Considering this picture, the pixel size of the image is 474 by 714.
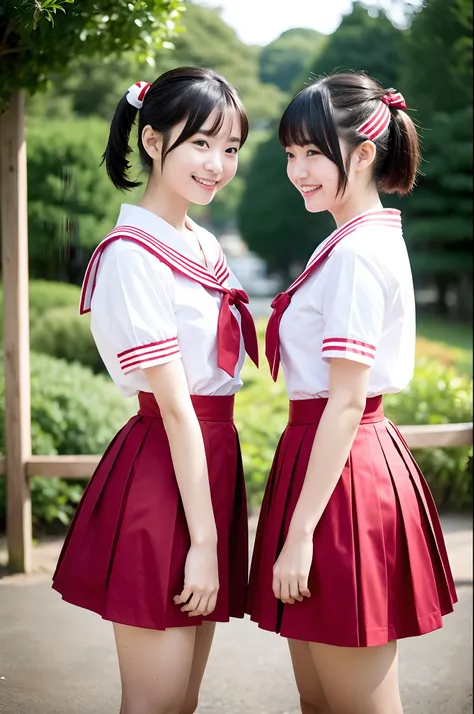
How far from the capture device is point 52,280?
5992 mm

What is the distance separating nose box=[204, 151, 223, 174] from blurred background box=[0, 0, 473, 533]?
2.12 feet

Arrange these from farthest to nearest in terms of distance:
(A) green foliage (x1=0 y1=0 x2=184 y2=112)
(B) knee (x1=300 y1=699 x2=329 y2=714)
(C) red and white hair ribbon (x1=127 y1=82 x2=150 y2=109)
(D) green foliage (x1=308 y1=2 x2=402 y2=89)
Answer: (D) green foliage (x1=308 y1=2 x2=402 y2=89) < (A) green foliage (x1=0 y1=0 x2=184 y2=112) < (B) knee (x1=300 y1=699 x2=329 y2=714) < (C) red and white hair ribbon (x1=127 y1=82 x2=150 y2=109)

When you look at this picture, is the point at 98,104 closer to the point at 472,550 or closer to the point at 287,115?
the point at 472,550

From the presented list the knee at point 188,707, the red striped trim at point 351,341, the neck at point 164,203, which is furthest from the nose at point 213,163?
the knee at point 188,707

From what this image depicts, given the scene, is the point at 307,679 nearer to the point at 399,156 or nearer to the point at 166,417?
the point at 166,417

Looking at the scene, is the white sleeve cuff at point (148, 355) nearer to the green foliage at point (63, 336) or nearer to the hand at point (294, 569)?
the hand at point (294, 569)

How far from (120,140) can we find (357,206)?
53cm

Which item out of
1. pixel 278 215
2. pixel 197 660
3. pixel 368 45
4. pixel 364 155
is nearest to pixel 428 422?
pixel 368 45

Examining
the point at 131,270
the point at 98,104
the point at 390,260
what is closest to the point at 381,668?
the point at 390,260

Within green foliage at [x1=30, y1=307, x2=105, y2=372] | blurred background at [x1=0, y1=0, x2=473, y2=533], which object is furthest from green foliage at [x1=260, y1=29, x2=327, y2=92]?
green foliage at [x1=30, y1=307, x2=105, y2=372]

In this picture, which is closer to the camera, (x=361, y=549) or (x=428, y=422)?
(x=361, y=549)

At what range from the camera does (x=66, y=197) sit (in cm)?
538

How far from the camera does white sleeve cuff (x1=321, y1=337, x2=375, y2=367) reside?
1670mm

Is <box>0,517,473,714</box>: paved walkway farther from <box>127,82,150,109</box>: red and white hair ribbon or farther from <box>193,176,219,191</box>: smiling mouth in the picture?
<box>127,82,150,109</box>: red and white hair ribbon
